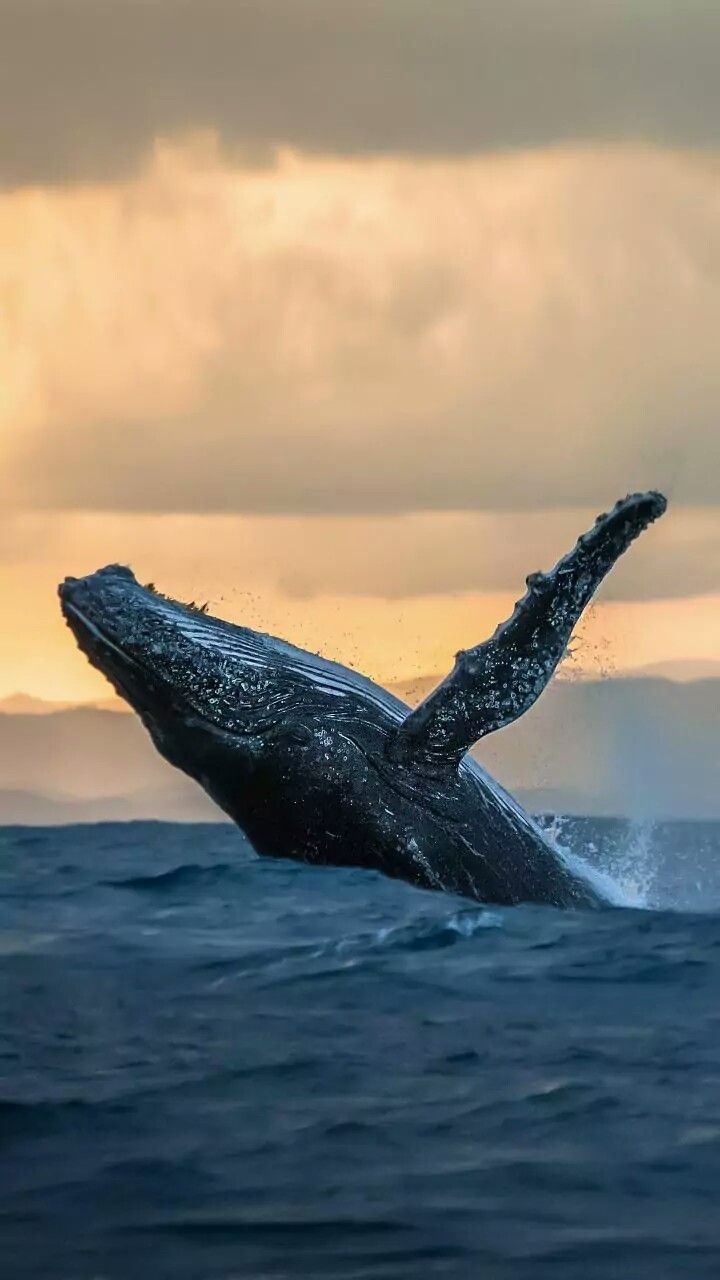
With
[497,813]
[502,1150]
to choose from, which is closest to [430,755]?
[497,813]

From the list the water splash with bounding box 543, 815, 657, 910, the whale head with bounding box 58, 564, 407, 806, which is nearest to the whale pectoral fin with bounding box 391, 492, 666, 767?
the whale head with bounding box 58, 564, 407, 806

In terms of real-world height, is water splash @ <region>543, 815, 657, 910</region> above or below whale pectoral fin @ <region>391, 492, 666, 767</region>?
below

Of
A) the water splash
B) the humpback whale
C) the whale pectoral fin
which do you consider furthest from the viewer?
the water splash

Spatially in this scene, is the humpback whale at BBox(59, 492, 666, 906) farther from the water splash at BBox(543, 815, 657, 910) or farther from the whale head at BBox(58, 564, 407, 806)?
the water splash at BBox(543, 815, 657, 910)

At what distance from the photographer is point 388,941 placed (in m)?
13.6

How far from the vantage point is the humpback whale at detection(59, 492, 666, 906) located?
12758 mm

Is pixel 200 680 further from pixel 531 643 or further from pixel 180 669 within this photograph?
pixel 531 643

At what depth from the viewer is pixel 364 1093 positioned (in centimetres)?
984

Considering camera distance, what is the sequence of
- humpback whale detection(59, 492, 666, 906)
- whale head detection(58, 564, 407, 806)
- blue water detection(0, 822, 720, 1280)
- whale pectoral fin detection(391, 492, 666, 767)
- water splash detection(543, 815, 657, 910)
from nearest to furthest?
blue water detection(0, 822, 720, 1280) → whale pectoral fin detection(391, 492, 666, 767) → humpback whale detection(59, 492, 666, 906) → whale head detection(58, 564, 407, 806) → water splash detection(543, 815, 657, 910)

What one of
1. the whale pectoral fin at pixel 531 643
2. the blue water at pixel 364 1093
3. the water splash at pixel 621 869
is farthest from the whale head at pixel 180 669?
the water splash at pixel 621 869

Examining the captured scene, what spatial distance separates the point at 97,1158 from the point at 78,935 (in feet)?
20.9

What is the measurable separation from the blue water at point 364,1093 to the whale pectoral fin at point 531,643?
1.49m

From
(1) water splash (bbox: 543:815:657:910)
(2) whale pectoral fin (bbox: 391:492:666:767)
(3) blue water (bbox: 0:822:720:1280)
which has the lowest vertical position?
(3) blue water (bbox: 0:822:720:1280)

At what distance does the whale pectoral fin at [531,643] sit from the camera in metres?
12.4
